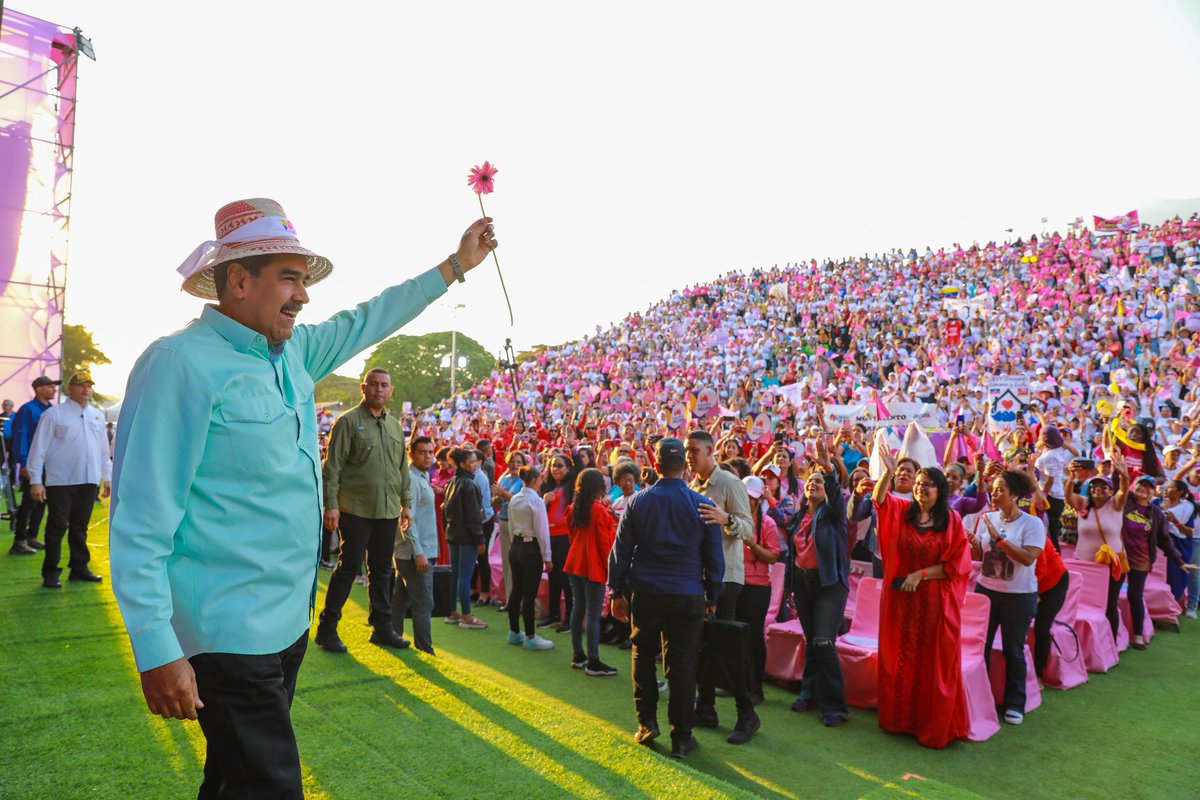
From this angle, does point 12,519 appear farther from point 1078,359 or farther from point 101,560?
point 1078,359

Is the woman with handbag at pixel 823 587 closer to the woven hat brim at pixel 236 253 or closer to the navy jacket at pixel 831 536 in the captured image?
the navy jacket at pixel 831 536

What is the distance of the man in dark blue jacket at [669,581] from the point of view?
16.4ft

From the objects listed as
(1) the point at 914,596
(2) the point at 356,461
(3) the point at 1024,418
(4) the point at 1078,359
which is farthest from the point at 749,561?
(4) the point at 1078,359

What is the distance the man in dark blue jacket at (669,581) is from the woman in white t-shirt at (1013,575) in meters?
2.51

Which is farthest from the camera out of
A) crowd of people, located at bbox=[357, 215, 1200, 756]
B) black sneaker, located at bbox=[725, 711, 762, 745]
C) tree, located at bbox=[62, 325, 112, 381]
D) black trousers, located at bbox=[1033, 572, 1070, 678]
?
tree, located at bbox=[62, 325, 112, 381]

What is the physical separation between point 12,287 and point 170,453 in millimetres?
18338

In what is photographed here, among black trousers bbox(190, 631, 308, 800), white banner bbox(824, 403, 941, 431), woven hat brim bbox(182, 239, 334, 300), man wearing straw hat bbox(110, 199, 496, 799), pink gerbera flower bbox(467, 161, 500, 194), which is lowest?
black trousers bbox(190, 631, 308, 800)

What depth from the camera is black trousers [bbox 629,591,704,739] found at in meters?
5.00

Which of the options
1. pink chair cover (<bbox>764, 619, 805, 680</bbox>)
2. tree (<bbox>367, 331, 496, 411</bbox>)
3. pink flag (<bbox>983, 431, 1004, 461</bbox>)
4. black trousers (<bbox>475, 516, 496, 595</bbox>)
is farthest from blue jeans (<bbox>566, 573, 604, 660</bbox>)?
tree (<bbox>367, 331, 496, 411</bbox>)

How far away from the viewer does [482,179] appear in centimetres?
354

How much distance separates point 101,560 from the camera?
8.77 metres

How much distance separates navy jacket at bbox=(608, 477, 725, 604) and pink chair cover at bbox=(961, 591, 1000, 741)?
218 centimetres

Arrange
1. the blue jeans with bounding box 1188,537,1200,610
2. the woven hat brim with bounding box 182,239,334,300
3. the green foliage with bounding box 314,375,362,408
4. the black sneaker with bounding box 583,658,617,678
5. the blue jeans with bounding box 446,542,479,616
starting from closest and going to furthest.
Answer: the woven hat brim with bounding box 182,239,334,300, the black sneaker with bounding box 583,658,617,678, the blue jeans with bounding box 446,542,479,616, the blue jeans with bounding box 1188,537,1200,610, the green foliage with bounding box 314,375,362,408

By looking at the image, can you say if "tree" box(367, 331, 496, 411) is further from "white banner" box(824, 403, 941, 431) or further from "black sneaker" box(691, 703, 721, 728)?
"black sneaker" box(691, 703, 721, 728)
